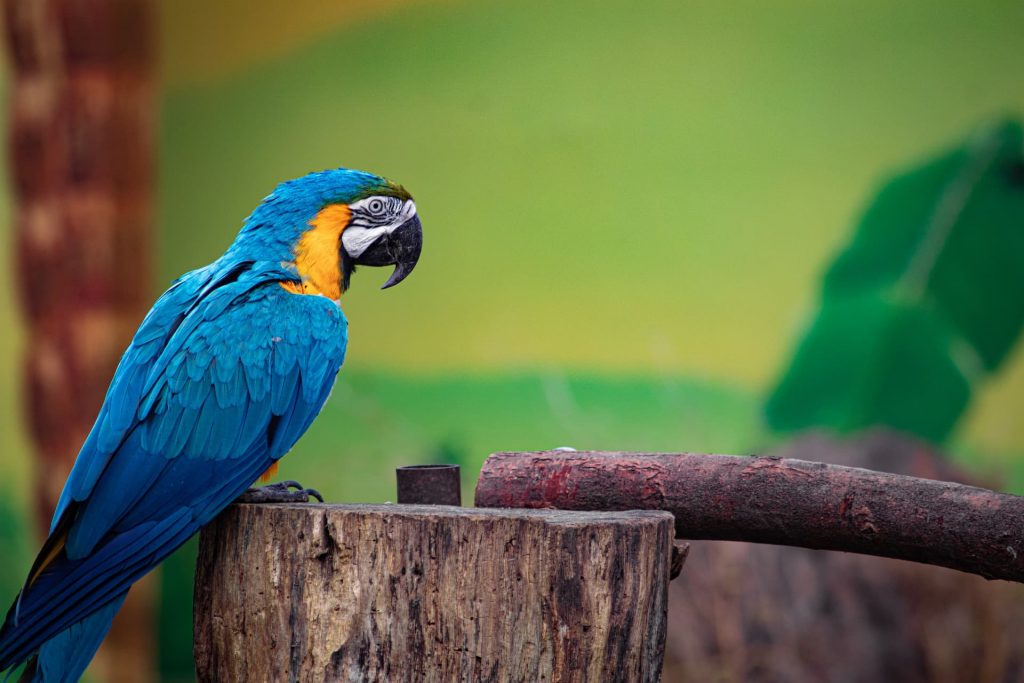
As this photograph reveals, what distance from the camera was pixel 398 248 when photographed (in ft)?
8.10

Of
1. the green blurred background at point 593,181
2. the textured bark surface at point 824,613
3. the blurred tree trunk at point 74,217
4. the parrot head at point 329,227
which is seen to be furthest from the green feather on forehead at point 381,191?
the blurred tree trunk at point 74,217

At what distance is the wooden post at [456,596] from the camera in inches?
67.6

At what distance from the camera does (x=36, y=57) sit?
14.5 ft

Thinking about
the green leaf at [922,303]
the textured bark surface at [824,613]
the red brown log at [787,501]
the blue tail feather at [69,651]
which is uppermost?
the green leaf at [922,303]

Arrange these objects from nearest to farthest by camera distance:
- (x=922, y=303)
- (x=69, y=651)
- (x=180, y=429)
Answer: (x=69, y=651), (x=180, y=429), (x=922, y=303)

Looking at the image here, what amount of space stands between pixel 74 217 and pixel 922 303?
11.1ft

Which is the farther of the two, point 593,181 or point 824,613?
point 593,181

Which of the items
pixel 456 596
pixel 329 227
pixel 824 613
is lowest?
pixel 824 613

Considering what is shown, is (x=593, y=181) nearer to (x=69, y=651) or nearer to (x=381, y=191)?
(x=381, y=191)

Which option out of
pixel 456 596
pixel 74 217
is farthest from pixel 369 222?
pixel 74 217

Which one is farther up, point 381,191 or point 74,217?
point 74,217

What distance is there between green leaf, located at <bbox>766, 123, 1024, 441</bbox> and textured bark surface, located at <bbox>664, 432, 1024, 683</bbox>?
5.9 inches

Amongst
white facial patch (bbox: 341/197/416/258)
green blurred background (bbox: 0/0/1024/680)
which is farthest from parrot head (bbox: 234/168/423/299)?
green blurred background (bbox: 0/0/1024/680)

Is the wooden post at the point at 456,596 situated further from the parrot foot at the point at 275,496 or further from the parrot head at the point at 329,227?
the parrot head at the point at 329,227
